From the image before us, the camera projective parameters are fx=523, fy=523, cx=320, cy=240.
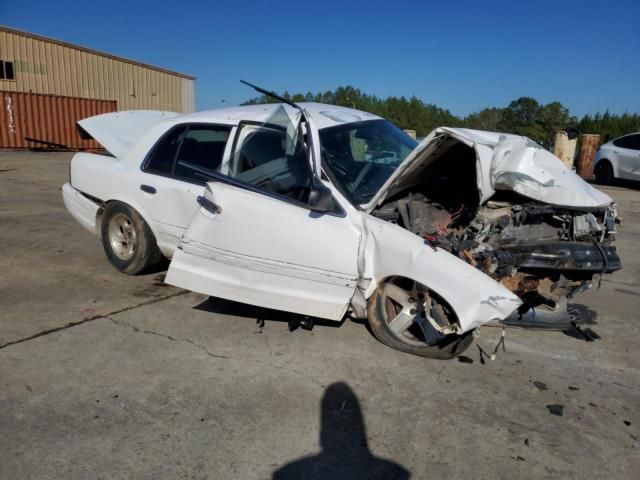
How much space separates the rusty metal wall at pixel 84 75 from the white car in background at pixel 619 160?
76.0 feet

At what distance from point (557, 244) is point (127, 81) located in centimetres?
2871

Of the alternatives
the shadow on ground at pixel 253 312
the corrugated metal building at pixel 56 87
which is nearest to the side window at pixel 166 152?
the shadow on ground at pixel 253 312

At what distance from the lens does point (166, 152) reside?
4.91 m

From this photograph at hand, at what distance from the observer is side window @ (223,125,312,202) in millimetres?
3658

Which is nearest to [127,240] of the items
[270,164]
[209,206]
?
[209,206]

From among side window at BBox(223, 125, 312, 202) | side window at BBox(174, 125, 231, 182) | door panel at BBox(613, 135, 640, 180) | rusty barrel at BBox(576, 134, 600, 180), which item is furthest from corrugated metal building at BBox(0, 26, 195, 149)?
rusty barrel at BBox(576, 134, 600, 180)

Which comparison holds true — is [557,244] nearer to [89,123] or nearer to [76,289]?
[76,289]

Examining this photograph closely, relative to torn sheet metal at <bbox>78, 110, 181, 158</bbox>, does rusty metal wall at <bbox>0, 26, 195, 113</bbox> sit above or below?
above

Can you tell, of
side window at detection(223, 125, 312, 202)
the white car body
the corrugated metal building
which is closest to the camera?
the white car body

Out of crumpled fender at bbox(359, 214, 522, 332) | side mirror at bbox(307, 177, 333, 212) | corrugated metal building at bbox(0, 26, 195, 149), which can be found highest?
corrugated metal building at bbox(0, 26, 195, 149)

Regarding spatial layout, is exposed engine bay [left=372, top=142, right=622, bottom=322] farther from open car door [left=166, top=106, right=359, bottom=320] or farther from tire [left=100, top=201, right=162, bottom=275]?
tire [left=100, top=201, right=162, bottom=275]

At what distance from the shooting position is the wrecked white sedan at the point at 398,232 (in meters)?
3.39

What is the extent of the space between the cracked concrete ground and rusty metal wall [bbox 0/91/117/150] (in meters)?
20.4

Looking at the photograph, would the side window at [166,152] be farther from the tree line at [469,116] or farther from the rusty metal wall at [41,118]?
the tree line at [469,116]
